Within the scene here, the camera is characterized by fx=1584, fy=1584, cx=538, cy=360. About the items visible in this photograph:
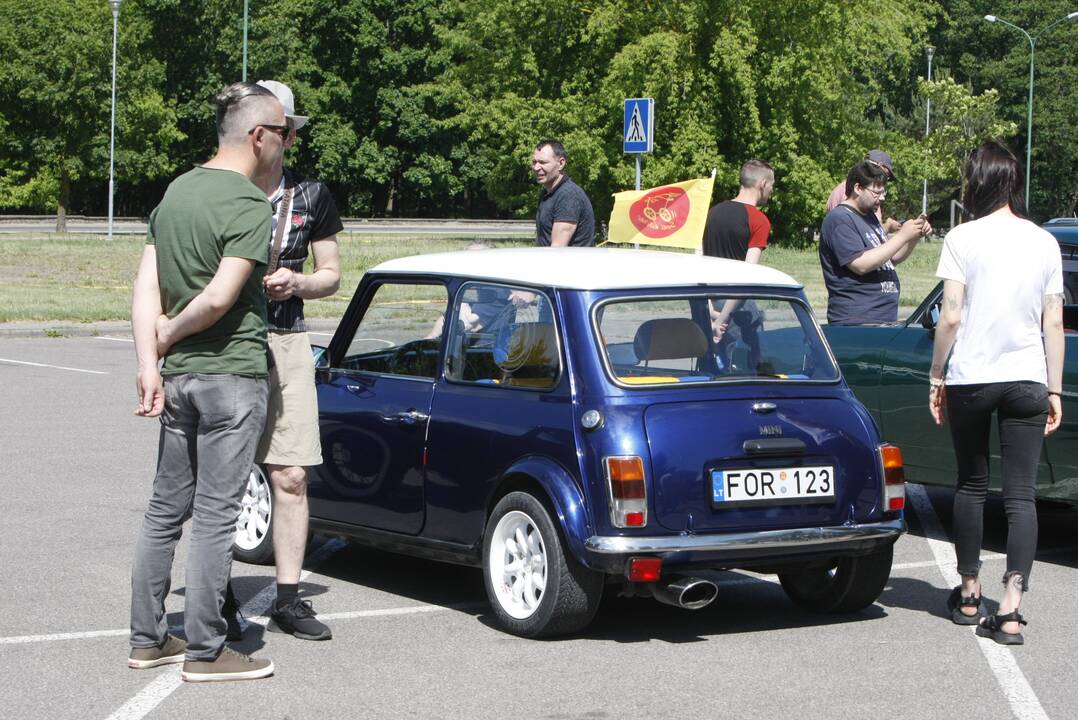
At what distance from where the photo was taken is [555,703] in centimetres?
519

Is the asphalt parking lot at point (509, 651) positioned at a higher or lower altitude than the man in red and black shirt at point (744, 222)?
lower

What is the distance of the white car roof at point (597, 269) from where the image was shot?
6.29 metres

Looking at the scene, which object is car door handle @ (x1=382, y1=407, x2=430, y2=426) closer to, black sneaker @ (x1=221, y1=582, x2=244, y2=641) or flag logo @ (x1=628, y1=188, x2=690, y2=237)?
black sneaker @ (x1=221, y1=582, x2=244, y2=641)

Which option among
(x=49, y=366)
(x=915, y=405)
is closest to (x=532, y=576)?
(x=915, y=405)

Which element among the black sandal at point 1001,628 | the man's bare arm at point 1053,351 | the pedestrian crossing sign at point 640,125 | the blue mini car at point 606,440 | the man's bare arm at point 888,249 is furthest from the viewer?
the pedestrian crossing sign at point 640,125

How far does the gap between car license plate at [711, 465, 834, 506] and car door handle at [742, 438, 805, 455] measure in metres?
0.07

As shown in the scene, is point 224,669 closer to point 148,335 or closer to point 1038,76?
point 148,335

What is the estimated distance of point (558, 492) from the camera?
19.3 ft

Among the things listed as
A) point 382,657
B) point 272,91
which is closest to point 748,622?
point 382,657

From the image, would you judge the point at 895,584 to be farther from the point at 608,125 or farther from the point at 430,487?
the point at 608,125

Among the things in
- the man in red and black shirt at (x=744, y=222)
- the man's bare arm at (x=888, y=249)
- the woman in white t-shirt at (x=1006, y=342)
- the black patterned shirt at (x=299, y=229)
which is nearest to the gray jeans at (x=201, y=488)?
the black patterned shirt at (x=299, y=229)

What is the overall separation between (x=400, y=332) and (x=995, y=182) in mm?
2609

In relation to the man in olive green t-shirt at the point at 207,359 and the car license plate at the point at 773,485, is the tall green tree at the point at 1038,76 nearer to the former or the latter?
the car license plate at the point at 773,485

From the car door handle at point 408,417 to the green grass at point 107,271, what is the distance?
55.4ft
